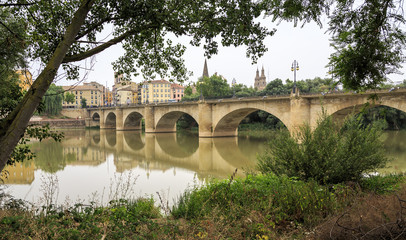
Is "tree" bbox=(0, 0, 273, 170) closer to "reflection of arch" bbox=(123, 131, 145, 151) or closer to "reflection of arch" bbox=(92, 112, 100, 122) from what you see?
"reflection of arch" bbox=(123, 131, 145, 151)

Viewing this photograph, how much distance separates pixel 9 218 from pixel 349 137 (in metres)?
7.56

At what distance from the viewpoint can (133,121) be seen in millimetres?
51719

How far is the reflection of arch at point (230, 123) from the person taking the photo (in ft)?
99.9

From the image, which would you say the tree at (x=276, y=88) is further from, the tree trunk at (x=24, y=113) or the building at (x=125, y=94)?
the building at (x=125, y=94)

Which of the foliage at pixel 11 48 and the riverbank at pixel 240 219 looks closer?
the riverbank at pixel 240 219

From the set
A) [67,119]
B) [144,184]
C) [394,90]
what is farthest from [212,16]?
[67,119]

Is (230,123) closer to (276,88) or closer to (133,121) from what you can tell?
(276,88)

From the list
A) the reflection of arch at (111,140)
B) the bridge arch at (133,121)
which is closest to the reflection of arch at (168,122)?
the reflection of arch at (111,140)

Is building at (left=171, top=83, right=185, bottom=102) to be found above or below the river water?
above

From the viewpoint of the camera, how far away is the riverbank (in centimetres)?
315

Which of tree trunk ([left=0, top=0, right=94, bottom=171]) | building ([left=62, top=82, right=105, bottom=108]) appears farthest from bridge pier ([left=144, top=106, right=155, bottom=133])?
building ([left=62, top=82, right=105, bottom=108])

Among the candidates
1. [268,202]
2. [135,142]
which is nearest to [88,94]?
[135,142]

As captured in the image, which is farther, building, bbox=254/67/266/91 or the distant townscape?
building, bbox=254/67/266/91

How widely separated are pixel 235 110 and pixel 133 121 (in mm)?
28019
